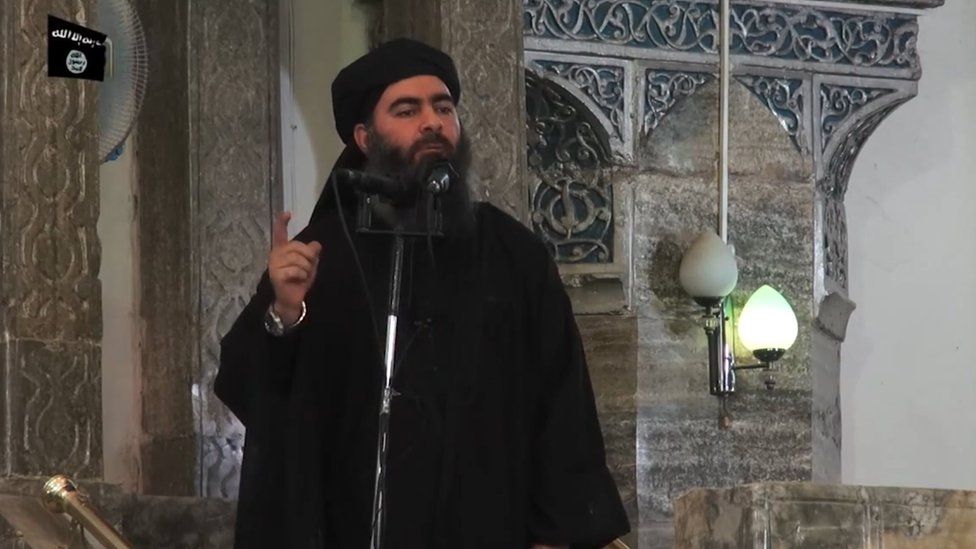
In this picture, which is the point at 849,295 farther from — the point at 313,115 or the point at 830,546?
the point at 830,546

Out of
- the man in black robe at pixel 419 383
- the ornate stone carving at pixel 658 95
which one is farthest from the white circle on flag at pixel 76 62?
the ornate stone carving at pixel 658 95

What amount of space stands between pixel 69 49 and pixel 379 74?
6.54 feet

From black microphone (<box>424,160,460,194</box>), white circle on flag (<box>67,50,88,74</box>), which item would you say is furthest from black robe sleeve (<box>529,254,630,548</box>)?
white circle on flag (<box>67,50,88,74</box>)

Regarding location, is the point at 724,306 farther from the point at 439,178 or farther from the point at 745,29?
the point at 439,178

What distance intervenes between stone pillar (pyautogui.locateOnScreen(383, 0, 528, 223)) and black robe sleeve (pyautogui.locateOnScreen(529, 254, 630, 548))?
8.48 ft

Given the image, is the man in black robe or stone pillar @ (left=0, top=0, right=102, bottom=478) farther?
stone pillar @ (left=0, top=0, right=102, bottom=478)

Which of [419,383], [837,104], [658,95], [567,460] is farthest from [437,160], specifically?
[837,104]

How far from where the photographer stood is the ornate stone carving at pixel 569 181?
28.1 ft

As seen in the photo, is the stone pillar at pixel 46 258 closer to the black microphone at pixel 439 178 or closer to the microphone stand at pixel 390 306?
the microphone stand at pixel 390 306

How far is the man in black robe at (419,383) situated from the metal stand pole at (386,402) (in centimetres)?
9

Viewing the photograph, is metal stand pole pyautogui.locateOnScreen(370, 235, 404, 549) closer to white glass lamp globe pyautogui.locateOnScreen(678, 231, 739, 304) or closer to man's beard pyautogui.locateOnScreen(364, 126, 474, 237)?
man's beard pyautogui.locateOnScreen(364, 126, 474, 237)

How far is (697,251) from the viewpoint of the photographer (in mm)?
8539

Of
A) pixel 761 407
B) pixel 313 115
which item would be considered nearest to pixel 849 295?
pixel 761 407

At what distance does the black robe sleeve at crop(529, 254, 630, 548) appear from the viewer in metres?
3.97
